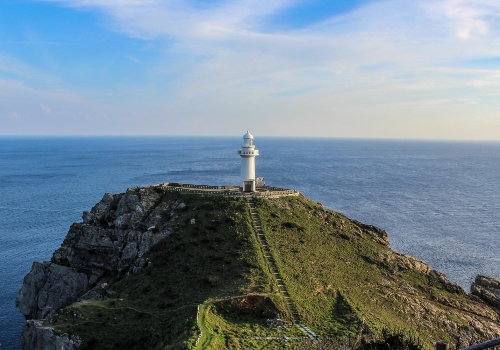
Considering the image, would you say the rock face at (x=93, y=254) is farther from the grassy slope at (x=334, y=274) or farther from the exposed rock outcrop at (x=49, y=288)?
the grassy slope at (x=334, y=274)

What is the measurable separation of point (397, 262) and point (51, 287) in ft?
159

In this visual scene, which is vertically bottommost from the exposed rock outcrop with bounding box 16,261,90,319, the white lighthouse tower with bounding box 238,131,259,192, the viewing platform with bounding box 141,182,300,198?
the exposed rock outcrop with bounding box 16,261,90,319

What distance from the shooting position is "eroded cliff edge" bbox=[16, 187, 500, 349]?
45875 mm

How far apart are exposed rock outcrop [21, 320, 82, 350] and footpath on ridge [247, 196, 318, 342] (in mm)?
20913

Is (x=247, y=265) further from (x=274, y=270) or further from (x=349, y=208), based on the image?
(x=349, y=208)

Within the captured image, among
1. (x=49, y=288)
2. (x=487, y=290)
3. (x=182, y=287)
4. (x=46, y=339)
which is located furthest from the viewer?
(x=49, y=288)

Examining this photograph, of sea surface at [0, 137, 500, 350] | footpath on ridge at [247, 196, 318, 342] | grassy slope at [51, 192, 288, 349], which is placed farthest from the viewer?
sea surface at [0, 137, 500, 350]

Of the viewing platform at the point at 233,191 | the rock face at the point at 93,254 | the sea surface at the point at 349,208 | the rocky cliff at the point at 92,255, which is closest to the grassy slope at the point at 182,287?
the viewing platform at the point at 233,191

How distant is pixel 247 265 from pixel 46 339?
22469mm

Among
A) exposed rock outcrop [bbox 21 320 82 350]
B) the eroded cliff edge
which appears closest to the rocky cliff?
the eroded cliff edge

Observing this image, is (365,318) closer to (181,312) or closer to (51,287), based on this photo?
(181,312)

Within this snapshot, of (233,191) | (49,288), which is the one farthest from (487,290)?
(49,288)

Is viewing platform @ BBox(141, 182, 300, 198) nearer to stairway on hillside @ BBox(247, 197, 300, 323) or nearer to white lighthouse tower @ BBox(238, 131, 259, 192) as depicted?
white lighthouse tower @ BBox(238, 131, 259, 192)

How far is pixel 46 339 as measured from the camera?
4209 cm
